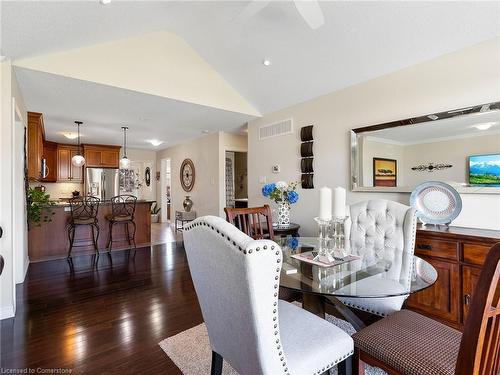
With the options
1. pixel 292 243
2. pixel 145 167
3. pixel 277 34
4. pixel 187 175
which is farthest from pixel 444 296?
pixel 145 167

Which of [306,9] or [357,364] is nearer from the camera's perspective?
[357,364]

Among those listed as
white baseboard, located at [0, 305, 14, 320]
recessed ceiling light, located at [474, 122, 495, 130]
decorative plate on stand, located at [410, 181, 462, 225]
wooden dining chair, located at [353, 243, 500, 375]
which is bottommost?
white baseboard, located at [0, 305, 14, 320]

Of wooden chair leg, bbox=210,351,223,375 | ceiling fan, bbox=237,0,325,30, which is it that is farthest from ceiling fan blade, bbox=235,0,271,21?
wooden chair leg, bbox=210,351,223,375

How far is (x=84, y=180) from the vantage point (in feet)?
23.2

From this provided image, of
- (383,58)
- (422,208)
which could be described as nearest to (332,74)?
(383,58)

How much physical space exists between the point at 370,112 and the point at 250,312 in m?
2.87

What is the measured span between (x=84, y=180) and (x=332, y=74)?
22.1ft

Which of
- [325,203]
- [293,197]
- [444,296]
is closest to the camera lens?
[325,203]

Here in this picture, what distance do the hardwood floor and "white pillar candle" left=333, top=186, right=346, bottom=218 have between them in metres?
1.46

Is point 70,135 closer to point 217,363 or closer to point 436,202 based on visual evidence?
point 217,363

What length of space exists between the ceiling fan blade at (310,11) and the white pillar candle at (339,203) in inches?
50.1

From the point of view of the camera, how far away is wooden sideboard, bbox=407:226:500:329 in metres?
1.96

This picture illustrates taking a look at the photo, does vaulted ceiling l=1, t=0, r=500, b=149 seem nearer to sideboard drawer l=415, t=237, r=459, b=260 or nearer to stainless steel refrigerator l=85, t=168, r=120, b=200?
sideboard drawer l=415, t=237, r=459, b=260

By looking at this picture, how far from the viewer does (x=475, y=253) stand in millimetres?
1953
